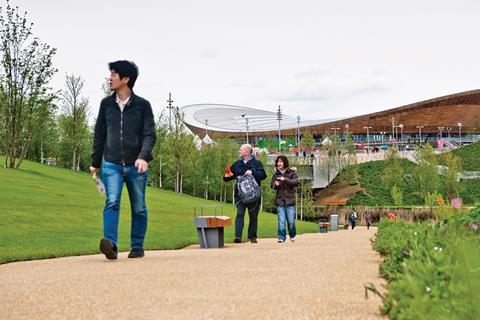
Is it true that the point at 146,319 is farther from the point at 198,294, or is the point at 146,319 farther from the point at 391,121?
the point at 391,121

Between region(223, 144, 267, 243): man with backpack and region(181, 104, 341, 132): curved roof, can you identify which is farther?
region(181, 104, 341, 132): curved roof

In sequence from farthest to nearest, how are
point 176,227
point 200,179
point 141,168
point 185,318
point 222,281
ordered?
1. point 200,179
2. point 176,227
3. point 141,168
4. point 222,281
5. point 185,318

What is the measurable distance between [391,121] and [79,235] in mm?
130279

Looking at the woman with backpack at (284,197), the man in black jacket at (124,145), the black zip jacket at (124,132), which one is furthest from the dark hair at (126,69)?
the woman with backpack at (284,197)

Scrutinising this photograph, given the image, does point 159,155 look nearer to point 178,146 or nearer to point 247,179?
point 178,146

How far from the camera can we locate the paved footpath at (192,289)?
4.32m

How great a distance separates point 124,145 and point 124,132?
0.18 m

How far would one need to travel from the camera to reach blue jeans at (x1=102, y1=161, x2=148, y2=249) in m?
8.55

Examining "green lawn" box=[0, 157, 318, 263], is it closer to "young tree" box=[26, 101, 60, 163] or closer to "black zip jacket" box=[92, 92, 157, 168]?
"black zip jacket" box=[92, 92, 157, 168]

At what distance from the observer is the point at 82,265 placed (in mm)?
7957

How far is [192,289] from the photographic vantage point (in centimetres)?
550

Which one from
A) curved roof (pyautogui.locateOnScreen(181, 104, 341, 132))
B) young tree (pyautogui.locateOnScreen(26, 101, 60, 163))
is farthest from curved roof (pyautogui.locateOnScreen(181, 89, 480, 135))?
young tree (pyautogui.locateOnScreen(26, 101, 60, 163))

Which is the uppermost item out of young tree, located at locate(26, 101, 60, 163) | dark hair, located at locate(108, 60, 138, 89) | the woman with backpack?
young tree, located at locate(26, 101, 60, 163)

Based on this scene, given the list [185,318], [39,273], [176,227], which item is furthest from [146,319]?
[176,227]
